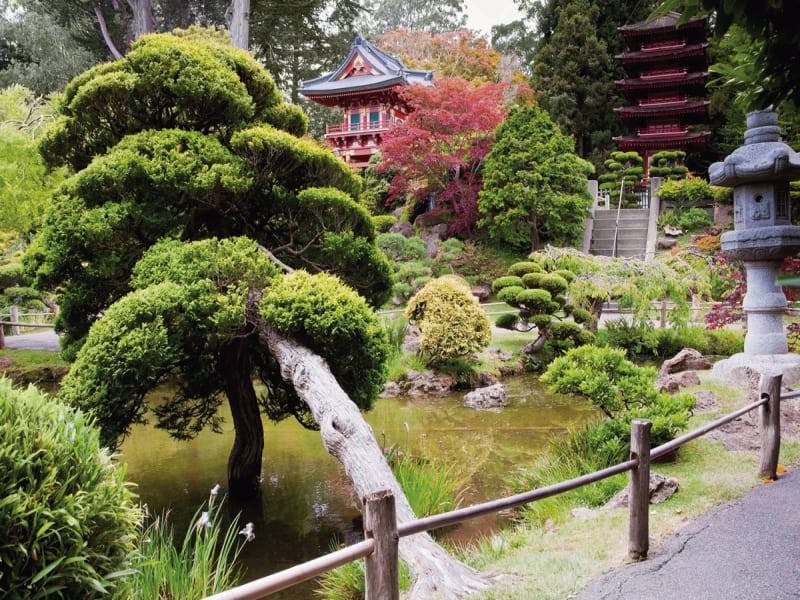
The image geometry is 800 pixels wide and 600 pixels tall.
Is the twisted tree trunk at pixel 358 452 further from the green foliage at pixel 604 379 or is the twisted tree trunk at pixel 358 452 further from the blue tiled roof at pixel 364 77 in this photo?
the blue tiled roof at pixel 364 77

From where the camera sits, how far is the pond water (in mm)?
4473

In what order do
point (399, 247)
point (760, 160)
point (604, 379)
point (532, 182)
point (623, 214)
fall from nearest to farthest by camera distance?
1. point (604, 379)
2. point (760, 160)
3. point (399, 247)
4. point (532, 182)
5. point (623, 214)

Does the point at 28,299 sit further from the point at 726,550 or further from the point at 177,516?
the point at 726,550

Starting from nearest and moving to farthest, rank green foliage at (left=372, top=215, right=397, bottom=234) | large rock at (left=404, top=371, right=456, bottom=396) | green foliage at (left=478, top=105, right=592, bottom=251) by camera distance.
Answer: large rock at (left=404, top=371, right=456, bottom=396) < green foliage at (left=478, top=105, right=592, bottom=251) < green foliage at (left=372, top=215, right=397, bottom=234)

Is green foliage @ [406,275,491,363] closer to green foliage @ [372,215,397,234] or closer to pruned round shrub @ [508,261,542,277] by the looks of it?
pruned round shrub @ [508,261,542,277]

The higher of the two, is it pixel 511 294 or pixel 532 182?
pixel 532 182

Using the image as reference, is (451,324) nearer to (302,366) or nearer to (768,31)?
(302,366)

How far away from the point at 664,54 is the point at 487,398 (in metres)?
16.8

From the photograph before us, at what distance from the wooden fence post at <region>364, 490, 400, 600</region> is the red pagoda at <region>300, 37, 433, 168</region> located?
66.6ft

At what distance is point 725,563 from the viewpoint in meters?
3.02

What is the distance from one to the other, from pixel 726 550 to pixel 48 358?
11.2 meters

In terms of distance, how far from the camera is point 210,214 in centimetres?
523

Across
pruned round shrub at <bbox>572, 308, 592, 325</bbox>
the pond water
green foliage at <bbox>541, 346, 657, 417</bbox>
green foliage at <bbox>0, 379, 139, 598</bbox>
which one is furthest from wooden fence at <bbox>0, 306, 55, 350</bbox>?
green foliage at <bbox>0, 379, 139, 598</bbox>

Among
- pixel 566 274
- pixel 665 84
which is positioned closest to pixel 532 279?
pixel 566 274
